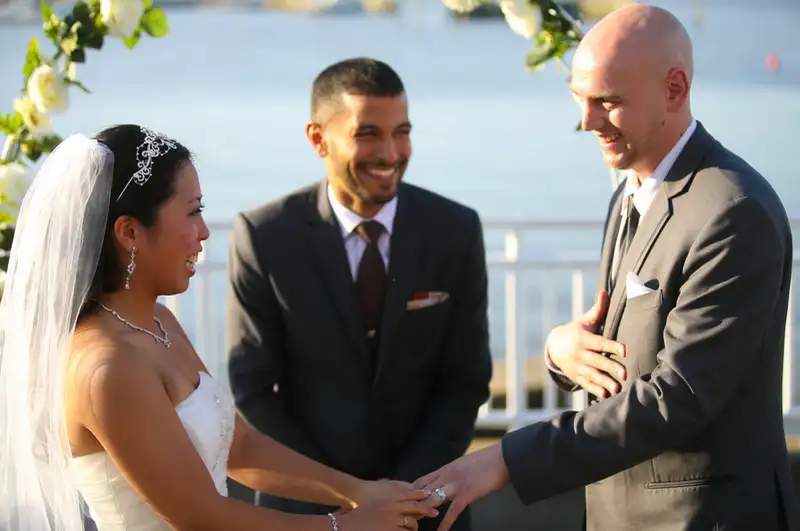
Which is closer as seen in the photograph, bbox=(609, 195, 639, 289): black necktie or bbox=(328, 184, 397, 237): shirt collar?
bbox=(609, 195, 639, 289): black necktie

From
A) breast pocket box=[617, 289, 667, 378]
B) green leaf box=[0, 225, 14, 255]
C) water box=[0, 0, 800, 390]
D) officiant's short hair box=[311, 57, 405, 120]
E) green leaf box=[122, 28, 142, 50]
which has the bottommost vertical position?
water box=[0, 0, 800, 390]

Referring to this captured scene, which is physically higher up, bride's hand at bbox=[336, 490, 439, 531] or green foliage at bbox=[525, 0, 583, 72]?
green foliage at bbox=[525, 0, 583, 72]

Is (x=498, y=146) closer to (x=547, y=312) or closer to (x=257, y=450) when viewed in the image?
(x=547, y=312)

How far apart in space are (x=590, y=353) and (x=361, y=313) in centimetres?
93

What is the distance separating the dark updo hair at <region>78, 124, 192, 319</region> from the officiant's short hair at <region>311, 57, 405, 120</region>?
37.1 inches

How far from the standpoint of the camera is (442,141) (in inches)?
1048

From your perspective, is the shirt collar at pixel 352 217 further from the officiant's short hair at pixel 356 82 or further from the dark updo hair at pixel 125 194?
the dark updo hair at pixel 125 194

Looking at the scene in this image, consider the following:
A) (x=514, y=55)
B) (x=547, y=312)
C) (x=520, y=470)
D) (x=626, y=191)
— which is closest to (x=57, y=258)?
(x=520, y=470)

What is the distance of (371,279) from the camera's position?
375 cm

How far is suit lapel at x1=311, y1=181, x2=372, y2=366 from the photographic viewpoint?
3684 mm

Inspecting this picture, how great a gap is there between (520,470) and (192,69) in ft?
133

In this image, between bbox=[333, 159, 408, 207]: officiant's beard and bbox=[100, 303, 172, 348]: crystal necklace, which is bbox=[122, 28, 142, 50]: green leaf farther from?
bbox=[100, 303, 172, 348]: crystal necklace

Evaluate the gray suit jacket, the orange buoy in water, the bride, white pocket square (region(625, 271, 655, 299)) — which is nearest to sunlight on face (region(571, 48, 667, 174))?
the gray suit jacket

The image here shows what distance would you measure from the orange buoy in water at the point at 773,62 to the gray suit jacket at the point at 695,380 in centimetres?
3360
